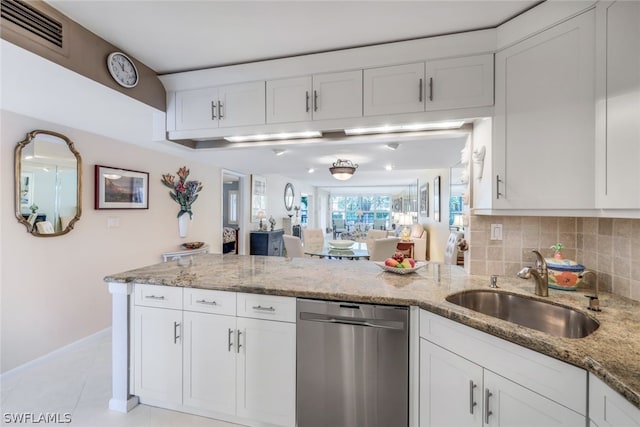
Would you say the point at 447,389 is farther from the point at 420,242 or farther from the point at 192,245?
the point at 420,242

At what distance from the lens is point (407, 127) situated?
2.02m

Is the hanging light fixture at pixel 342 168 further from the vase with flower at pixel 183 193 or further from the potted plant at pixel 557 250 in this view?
the potted plant at pixel 557 250

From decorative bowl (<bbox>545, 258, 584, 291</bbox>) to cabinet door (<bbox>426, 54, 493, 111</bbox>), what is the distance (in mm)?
1042

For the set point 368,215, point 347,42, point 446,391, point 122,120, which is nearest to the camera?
point 446,391

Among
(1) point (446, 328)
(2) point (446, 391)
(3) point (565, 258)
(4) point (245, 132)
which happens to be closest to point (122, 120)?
(4) point (245, 132)

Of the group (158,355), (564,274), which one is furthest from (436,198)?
(158,355)

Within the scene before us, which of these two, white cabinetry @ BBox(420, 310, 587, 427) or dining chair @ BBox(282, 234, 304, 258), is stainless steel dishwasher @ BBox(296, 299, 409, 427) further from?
dining chair @ BBox(282, 234, 304, 258)

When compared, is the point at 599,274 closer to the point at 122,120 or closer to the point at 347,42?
the point at 347,42

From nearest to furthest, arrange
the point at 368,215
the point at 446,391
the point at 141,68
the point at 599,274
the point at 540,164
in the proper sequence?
1. the point at 446,391
2. the point at 540,164
3. the point at 599,274
4. the point at 141,68
5. the point at 368,215

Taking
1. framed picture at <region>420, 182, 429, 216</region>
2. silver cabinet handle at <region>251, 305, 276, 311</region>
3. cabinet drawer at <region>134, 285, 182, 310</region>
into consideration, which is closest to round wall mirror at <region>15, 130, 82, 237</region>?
cabinet drawer at <region>134, 285, 182, 310</region>

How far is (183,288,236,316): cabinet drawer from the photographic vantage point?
174 centimetres

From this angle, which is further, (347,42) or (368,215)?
(368,215)

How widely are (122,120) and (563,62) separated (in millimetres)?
3152

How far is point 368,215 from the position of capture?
552 inches
